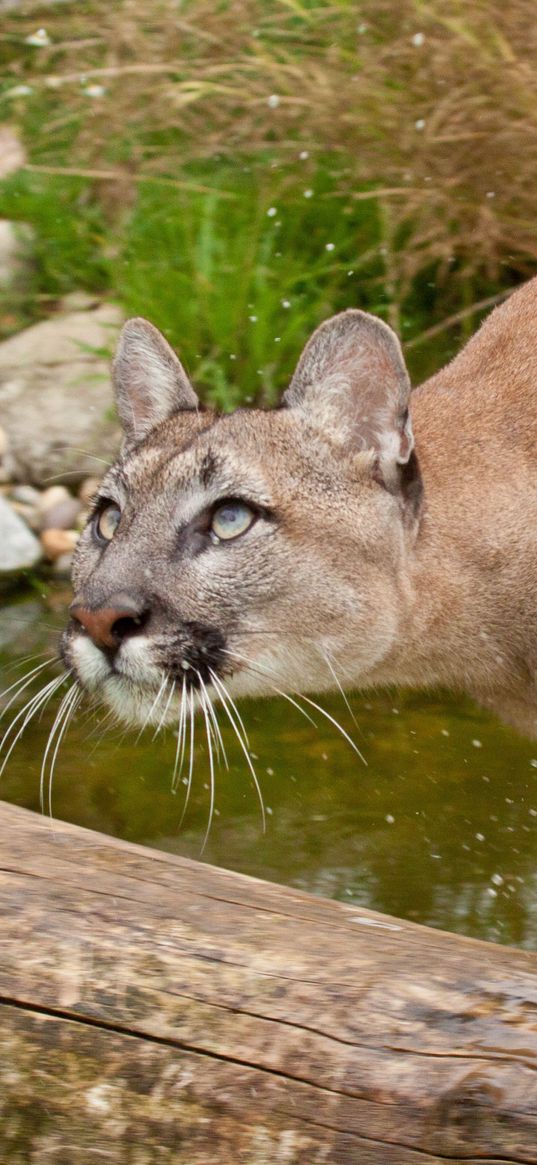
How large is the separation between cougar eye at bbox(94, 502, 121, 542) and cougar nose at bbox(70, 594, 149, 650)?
20.3 inches

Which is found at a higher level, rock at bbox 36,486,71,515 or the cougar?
the cougar

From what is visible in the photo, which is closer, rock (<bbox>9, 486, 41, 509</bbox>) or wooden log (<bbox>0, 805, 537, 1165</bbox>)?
wooden log (<bbox>0, 805, 537, 1165</bbox>)

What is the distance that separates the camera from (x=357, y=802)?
216 inches

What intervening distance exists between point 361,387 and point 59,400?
450 cm

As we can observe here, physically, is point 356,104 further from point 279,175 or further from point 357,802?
point 357,802

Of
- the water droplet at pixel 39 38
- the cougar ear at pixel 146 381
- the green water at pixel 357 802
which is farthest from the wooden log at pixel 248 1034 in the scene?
the water droplet at pixel 39 38

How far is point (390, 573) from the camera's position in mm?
4184

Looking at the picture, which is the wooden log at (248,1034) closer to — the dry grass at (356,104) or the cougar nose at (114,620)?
the cougar nose at (114,620)

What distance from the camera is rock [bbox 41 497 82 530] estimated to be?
314 inches

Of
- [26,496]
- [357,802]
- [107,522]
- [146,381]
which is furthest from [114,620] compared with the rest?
[26,496]

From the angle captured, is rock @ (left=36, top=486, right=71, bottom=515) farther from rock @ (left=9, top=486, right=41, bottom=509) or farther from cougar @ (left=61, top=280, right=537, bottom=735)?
cougar @ (left=61, top=280, right=537, bottom=735)

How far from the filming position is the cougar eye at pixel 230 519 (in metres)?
4.05

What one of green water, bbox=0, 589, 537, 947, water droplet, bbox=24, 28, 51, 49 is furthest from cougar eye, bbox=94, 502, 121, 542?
water droplet, bbox=24, 28, 51, 49

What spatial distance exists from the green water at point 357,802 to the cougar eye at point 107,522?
2.56 ft
